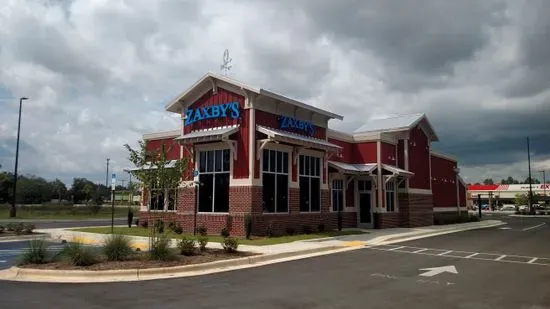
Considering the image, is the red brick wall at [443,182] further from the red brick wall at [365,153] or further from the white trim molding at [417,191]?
the red brick wall at [365,153]

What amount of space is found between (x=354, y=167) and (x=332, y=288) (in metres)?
20.9

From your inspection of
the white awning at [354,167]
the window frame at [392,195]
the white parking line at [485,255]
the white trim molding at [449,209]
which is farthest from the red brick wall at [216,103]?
the white trim molding at [449,209]

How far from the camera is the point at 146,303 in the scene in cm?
921

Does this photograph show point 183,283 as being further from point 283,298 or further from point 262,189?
point 262,189

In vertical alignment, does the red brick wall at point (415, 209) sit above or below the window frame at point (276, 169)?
below

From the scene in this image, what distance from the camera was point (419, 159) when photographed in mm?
37438

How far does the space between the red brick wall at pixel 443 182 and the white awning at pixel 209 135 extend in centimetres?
2379

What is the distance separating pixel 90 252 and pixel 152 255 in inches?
67.9

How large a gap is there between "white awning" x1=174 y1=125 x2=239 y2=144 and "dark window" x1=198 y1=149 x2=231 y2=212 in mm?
1087

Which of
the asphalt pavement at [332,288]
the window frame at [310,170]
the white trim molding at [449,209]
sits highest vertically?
the window frame at [310,170]

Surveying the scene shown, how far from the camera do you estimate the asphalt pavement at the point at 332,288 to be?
9.34 metres

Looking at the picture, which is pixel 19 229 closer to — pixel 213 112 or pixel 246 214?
pixel 213 112

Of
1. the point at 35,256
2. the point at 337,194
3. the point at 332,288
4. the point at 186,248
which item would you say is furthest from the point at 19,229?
the point at 332,288

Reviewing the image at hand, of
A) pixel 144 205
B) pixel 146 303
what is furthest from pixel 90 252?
pixel 144 205
